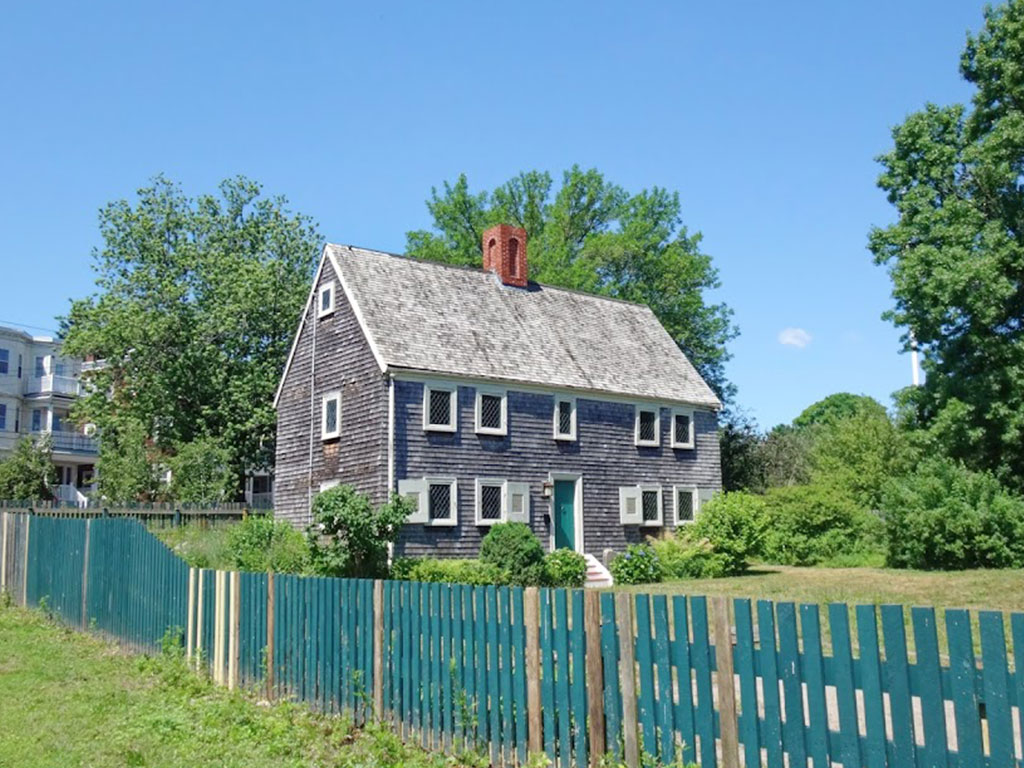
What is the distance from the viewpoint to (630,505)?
28.2m

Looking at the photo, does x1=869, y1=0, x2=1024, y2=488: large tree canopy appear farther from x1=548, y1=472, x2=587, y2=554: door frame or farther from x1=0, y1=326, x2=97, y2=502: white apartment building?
x1=0, y1=326, x2=97, y2=502: white apartment building

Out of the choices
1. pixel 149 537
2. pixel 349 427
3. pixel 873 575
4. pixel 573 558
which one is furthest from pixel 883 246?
pixel 149 537

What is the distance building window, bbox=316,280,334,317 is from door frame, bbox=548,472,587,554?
7772 millimetres

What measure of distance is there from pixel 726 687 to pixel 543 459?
68.5ft

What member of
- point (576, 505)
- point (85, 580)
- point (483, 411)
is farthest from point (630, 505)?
point (85, 580)

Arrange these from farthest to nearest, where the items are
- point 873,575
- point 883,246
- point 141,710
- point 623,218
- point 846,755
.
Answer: point 623,218 → point 883,246 → point 873,575 → point 141,710 → point 846,755

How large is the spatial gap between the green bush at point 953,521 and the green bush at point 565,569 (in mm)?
8050

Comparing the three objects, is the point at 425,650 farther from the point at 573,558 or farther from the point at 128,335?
the point at 128,335

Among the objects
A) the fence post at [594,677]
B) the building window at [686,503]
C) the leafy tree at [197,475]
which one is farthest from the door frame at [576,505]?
the fence post at [594,677]

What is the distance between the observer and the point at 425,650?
7.83 metres

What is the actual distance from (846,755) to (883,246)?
2573 cm

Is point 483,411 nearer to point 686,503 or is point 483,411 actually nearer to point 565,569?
point 565,569

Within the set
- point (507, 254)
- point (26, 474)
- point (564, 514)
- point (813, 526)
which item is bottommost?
point (813, 526)

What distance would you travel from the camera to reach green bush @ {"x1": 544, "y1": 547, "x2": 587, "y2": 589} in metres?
22.0
